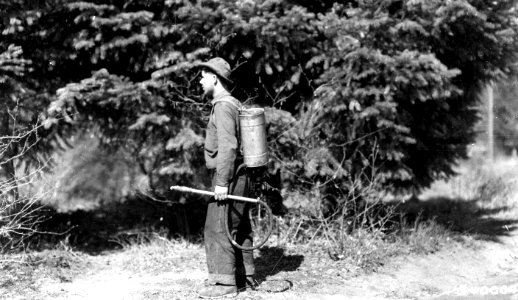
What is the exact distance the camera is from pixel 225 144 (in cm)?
523

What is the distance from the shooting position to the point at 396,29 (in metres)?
6.62

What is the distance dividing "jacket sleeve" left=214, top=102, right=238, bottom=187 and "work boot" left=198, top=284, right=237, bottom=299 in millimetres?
965

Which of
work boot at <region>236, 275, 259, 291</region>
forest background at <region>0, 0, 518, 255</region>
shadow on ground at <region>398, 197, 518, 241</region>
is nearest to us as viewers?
work boot at <region>236, 275, 259, 291</region>

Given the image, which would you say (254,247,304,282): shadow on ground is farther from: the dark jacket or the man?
the dark jacket

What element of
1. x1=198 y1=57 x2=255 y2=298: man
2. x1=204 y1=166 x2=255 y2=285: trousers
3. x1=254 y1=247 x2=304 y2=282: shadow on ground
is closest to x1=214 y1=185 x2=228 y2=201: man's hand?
x1=198 y1=57 x2=255 y2=298: man

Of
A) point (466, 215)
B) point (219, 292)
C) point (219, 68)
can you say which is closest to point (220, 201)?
point (219, 292)

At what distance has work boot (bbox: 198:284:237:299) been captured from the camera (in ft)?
17.9

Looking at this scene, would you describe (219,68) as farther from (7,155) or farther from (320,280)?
(7,155)

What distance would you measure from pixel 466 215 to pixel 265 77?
446cm

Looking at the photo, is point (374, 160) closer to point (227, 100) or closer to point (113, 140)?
point (227, 100)

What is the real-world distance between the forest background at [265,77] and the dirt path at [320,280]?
86 cm

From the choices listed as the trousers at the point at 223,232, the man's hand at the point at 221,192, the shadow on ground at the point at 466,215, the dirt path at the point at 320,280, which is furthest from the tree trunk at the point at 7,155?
the shadow on ground at the point at 466,215

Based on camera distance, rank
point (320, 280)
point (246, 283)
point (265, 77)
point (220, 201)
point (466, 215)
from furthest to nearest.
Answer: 1. point (466, 215)
2. point (265, 77)
3. point (320, 280)
4. point (246, 283)
5. point (220, 201)

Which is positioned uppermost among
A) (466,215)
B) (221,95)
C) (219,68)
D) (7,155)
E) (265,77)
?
(219,68)
